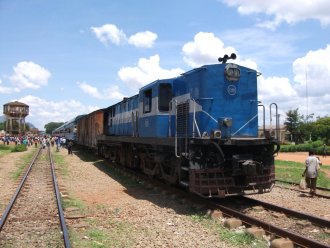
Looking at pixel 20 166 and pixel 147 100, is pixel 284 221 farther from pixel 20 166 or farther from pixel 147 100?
pixel 20 166

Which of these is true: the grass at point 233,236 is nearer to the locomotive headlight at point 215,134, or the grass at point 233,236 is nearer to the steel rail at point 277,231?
the steel rail at point 277,231

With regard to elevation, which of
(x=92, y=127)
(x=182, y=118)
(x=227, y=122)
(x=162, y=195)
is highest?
(x=92, y=127)

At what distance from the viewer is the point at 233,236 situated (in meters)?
7.02

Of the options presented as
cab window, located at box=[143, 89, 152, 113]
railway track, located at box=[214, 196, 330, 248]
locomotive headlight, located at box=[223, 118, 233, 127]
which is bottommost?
railway track, located at box=[214, 196, 330, 248]

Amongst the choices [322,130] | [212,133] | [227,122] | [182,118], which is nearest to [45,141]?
[182,118]

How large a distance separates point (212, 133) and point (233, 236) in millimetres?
2753

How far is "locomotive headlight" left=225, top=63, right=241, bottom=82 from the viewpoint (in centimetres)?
1020

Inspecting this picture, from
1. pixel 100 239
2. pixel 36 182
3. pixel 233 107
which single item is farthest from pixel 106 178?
pixel 100 239

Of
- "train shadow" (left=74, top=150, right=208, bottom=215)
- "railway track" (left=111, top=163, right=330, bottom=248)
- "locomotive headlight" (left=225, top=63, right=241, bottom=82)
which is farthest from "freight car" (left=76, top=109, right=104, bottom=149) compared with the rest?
"locomotive headlight" (left=225, top=63, right=241, bottom=82)

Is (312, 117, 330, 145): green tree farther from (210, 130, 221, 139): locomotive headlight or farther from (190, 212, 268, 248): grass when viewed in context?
(190, 212, 268, 248): grass

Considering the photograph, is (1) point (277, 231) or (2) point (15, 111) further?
(2) point (15, 111)

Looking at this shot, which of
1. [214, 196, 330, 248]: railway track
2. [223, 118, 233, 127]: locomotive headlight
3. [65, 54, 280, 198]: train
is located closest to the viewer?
[214, 196, 330, 248]: railway track

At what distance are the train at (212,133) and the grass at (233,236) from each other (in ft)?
3.52

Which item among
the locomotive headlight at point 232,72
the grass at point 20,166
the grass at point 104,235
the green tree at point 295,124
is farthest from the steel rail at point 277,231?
the green tree at point 295,124
